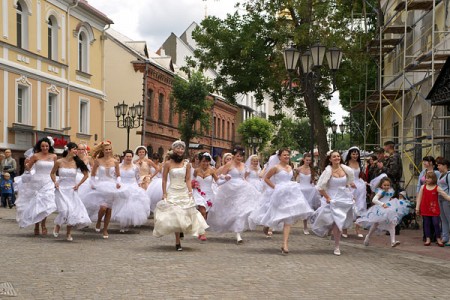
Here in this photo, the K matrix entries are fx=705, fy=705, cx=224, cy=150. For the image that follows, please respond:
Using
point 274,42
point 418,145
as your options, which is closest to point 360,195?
point 418,145

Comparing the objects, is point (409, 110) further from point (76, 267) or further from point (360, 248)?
point (76, 267)

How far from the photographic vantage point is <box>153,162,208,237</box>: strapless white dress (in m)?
12.3

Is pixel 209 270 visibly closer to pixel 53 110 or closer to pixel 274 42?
pixel 274 42

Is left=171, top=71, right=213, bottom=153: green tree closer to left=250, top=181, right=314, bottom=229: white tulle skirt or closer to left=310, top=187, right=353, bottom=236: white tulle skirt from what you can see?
left=250, top=181, right=314, bottom=229: white tulle skirt

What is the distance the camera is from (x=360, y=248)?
44.7 ft

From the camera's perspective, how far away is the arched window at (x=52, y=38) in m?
33.9

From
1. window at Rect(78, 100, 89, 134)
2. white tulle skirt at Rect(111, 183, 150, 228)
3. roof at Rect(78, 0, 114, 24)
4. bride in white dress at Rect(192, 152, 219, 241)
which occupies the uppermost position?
roof at Rect(78, 0, 114, 24)

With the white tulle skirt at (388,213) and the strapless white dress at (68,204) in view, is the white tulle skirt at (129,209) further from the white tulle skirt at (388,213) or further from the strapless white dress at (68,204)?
the white tulle skirt at (388,213)

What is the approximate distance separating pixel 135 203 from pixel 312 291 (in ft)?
25.3

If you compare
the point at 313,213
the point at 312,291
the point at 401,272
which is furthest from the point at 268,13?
the point at 312,291

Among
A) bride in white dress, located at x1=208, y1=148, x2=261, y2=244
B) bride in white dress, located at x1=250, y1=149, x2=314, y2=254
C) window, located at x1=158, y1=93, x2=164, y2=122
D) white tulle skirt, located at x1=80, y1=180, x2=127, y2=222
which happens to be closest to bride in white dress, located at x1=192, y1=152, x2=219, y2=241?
bride in white dress, located at x1=208, y1=148, x2=261, y2=244

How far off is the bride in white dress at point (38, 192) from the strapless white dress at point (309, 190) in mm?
6107

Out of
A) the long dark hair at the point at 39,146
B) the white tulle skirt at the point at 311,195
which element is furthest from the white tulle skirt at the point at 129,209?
the white tulle skirt at the point at 311,195

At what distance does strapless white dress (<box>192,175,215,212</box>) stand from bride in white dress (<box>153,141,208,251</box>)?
7.62 ft
